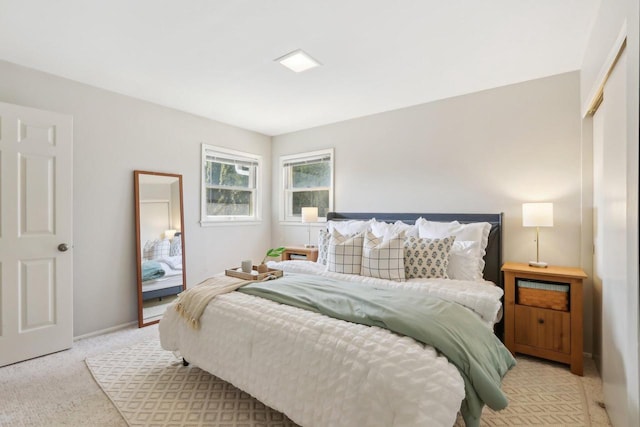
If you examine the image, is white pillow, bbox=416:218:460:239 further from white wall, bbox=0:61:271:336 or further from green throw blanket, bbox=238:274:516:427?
white wall, bbox=0:61:271:336

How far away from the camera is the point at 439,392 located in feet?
3.94

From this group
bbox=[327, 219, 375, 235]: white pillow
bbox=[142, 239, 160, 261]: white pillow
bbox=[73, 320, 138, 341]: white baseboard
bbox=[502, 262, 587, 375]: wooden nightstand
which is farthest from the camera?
bbox=[327, 219, 375, 235]: white pillow

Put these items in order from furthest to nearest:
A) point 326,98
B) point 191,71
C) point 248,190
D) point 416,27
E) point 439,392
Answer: point 248,190, point 326,98, point 191,71, point 416,27, point 439,392

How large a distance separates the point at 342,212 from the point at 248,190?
1552mm

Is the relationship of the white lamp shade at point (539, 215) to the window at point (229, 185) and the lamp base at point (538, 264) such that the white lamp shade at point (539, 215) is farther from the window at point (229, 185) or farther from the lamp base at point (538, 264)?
the window at point (229, 185)

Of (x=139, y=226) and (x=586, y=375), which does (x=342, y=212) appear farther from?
(x=586, y=375)

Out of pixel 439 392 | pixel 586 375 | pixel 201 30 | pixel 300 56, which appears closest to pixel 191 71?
pixel 201 30

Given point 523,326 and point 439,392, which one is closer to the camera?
point 439,392

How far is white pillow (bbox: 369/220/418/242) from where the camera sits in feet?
10.6

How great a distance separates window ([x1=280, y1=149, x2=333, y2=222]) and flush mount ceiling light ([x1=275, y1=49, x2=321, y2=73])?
1.74 meters

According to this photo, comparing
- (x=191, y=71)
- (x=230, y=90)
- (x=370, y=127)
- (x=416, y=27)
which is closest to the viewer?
(x=416, y=27)

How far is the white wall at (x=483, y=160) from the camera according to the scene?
2.79 m

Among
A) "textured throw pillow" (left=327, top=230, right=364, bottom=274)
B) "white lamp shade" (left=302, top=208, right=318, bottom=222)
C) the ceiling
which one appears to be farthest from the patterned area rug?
the ceiling

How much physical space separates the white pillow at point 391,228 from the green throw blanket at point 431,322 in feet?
3.91
